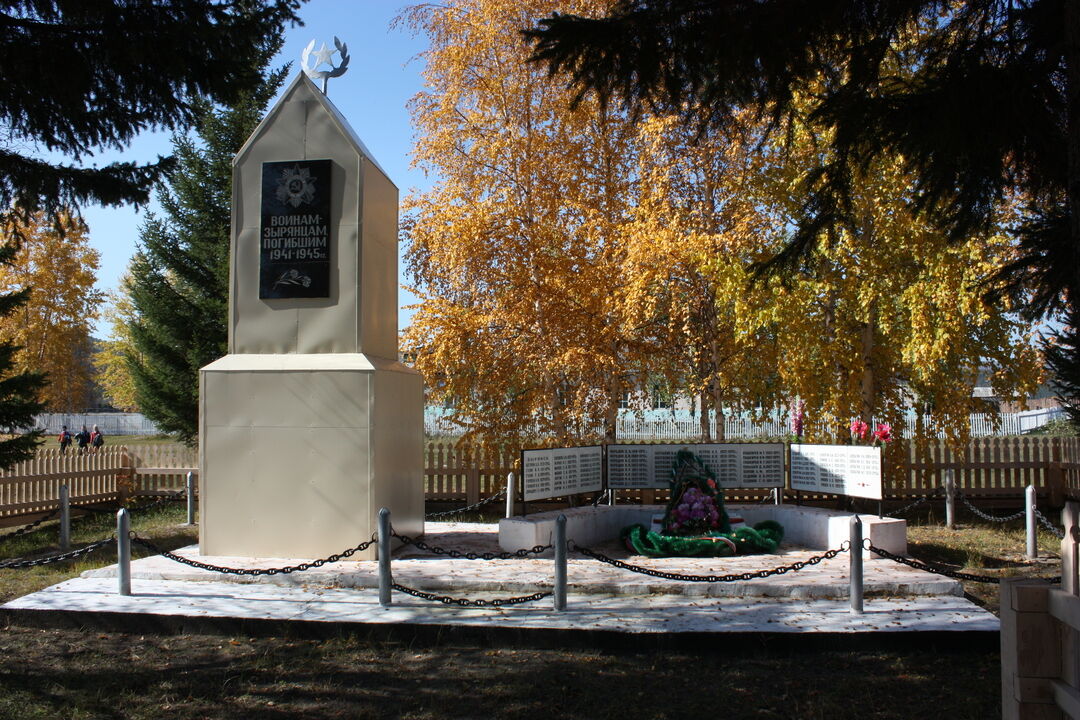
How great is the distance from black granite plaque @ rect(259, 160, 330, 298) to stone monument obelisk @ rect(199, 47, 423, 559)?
0.01 meters

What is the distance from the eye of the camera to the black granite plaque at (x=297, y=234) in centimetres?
1023

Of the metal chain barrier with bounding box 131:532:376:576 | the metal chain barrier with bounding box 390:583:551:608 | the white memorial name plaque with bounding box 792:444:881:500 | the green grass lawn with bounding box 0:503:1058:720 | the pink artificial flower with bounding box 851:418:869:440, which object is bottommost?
the green grass lawn with bounding box 0:503:1058:720

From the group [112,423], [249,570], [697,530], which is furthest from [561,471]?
[112,423]

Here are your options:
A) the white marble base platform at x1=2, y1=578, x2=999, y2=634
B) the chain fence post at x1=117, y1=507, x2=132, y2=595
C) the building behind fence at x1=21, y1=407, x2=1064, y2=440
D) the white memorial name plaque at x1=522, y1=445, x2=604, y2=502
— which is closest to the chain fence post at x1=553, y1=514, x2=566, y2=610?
the white marble base platform at x1=2, y1=578, x2=999, y2=634

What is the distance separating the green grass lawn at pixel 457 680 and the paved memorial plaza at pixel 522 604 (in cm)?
19

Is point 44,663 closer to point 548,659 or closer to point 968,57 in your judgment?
point 548,659

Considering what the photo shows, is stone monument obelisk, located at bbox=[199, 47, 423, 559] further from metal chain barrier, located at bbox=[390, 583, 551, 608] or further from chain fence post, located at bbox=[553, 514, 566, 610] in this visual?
chain fence post, located at bbox=[553, 514, 566, 610]

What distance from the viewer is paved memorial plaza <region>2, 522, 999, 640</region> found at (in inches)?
291

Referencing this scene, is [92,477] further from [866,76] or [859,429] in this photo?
[866,76]

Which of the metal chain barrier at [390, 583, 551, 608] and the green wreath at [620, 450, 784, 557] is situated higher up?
the green wreath at [620, 450, 784, 557]

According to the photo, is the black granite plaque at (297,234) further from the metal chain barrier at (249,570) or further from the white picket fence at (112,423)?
the white picket fence at (112,423)

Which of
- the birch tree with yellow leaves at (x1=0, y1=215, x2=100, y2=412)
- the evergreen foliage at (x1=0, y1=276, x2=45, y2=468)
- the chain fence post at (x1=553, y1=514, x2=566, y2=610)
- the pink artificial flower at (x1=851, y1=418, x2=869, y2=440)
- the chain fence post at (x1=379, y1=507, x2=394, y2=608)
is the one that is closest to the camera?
the chain fence post at (x1=553, y1=514, x2=566, y2=610)

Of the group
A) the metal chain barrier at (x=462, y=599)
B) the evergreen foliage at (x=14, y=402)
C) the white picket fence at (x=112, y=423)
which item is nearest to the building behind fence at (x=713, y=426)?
the white picket fence at (x=112, y=423)

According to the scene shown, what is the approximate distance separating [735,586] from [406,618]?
3.33m
